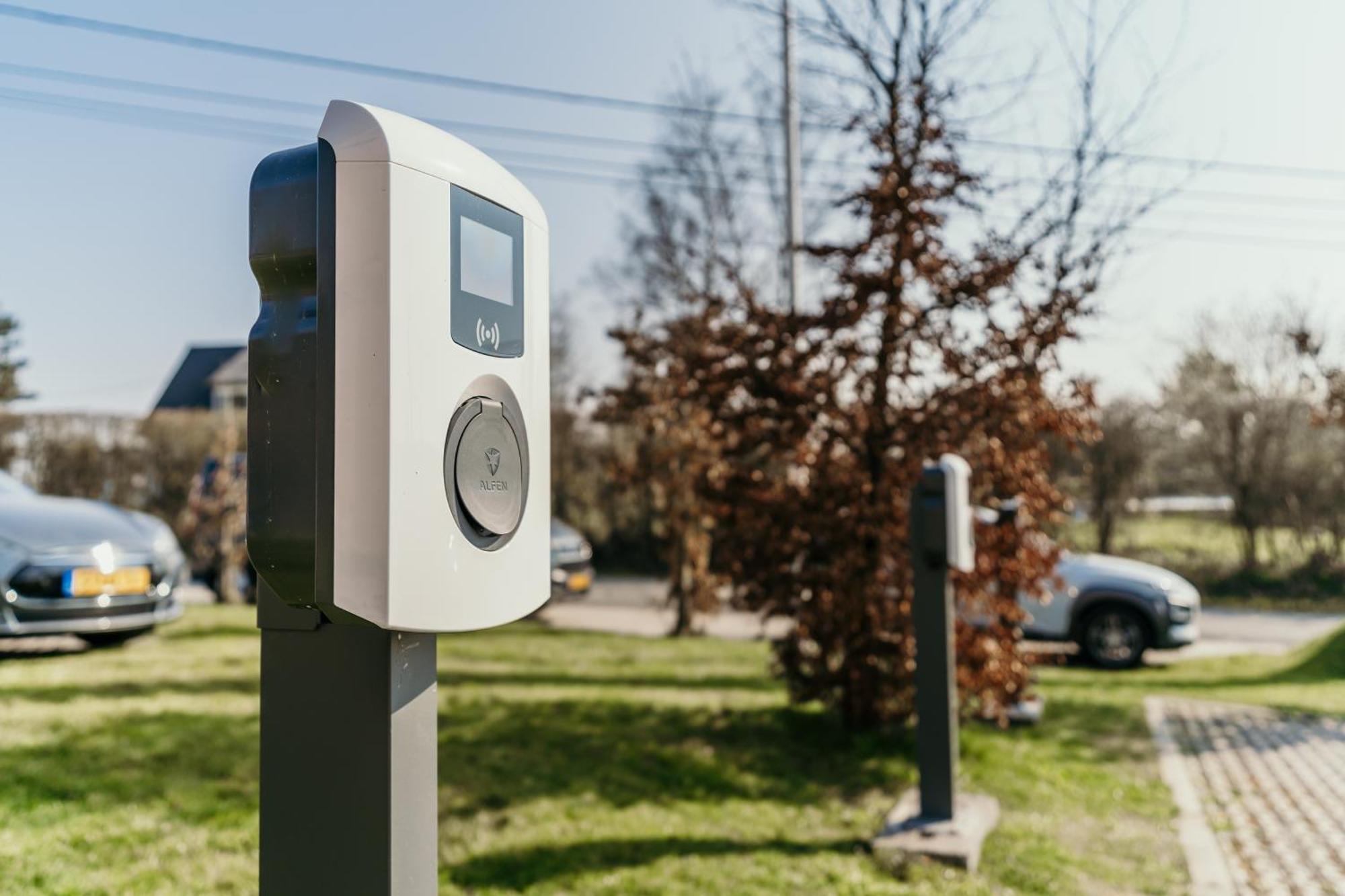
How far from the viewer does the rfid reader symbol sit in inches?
61.9

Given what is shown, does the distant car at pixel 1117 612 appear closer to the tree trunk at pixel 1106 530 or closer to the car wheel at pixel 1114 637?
the car wheel at pixel 1114 637

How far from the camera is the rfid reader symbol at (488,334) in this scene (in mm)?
1571

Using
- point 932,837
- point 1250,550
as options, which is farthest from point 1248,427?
point 932,837

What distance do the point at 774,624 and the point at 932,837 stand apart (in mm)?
9515

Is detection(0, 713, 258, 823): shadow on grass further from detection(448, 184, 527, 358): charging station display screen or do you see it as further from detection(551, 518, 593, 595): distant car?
detection(551, 518, 593, 595): distant car

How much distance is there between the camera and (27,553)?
227 inches

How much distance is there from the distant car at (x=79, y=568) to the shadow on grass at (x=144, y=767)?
42.0 inches

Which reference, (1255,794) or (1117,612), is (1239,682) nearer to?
(1117,612)

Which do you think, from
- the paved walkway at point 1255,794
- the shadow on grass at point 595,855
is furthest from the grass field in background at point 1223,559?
the shadow on grass at point 595,855

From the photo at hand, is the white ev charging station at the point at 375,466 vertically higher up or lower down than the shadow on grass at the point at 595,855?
higher up

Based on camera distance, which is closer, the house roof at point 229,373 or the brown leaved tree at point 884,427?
the brown leaved tree at point 884,427

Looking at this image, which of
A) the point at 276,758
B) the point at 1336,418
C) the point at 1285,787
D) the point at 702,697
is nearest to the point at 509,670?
the point at 702,697

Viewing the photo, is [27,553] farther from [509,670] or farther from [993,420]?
[993,420]

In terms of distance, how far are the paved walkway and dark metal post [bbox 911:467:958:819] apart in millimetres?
1094
